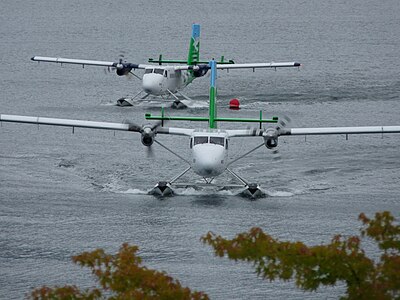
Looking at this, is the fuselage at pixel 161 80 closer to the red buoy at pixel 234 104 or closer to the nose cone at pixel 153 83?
the nose cone at pixel 153 83

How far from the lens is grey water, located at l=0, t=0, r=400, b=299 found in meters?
38.4

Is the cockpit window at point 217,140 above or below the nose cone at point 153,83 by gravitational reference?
below

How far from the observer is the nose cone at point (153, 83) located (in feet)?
235

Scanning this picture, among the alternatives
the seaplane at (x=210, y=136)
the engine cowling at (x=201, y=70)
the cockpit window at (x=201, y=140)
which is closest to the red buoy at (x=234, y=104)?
the engine cowling at (x=201, y=70)

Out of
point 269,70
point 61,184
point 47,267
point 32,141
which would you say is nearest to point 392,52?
point 269,70

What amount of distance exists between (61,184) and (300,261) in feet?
97.3

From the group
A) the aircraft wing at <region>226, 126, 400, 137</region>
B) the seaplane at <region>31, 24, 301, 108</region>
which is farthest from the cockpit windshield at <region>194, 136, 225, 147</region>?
the seaplane at <region>31, 24, 301, 108</region>

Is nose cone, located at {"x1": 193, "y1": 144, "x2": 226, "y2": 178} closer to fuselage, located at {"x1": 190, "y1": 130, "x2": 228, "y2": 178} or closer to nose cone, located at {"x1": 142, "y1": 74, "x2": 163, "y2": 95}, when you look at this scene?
fuselage, located at {"x1": 190, "y1": 130, "x2": 228, "y2": 178}

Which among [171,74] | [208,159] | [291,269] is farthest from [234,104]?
[291,269]

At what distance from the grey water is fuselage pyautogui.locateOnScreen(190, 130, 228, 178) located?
1.93 metres

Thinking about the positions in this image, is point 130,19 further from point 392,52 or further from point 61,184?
point 61,184

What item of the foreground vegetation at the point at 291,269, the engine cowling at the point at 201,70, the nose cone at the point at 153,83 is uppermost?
the engine cowling at the point at 201,70

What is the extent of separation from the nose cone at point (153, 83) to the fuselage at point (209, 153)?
26815 mm

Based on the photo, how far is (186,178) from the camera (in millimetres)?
49844
